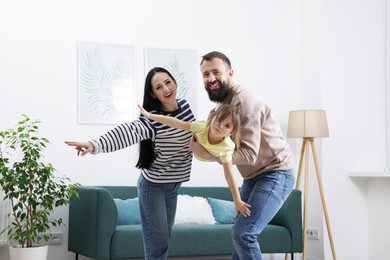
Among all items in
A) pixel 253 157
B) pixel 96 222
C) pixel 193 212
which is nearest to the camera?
pixel 253 157

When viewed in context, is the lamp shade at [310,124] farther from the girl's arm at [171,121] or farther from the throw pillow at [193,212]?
the girl's arm at [171,121]

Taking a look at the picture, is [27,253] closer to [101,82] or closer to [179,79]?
[101,82]

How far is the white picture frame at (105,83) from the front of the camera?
5.39m

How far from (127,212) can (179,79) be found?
1.46 meters

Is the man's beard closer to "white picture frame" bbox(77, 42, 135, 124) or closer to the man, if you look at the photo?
the man

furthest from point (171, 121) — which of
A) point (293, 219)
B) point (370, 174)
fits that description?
point (370, 174)

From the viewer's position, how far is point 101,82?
5457mm

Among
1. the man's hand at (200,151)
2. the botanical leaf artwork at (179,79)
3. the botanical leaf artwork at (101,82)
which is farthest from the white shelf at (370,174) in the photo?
the man's hand at (200,151)

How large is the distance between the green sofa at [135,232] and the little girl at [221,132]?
173 centimetres

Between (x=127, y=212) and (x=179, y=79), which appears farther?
(x=179, y=79)

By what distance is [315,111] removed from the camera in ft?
18.0

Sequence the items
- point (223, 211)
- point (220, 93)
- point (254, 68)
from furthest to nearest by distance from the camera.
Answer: point (254, 68) < point (223, 211) < point (220, 93)

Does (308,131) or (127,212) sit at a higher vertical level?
(308,131)

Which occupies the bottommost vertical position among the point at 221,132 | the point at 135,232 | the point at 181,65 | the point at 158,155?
the point at 135,232
